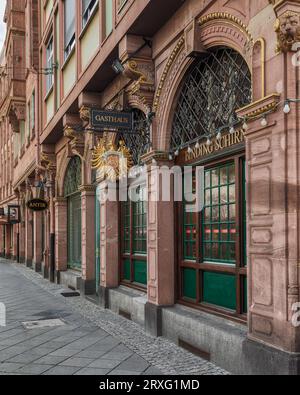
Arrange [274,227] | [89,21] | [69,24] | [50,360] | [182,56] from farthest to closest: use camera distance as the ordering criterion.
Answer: [69,24], [89,21], [182,56], [50,360], [274,227]

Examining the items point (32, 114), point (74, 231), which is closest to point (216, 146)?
point (74, 231)

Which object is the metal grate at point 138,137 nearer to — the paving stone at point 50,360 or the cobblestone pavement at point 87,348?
the cobblestone pavement at point 87,348

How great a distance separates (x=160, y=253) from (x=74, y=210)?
8.22 metres

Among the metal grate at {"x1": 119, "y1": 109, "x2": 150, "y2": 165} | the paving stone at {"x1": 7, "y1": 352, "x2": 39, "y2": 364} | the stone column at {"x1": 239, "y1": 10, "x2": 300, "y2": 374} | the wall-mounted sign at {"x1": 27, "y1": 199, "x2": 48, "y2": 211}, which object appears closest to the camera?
the stone column at {"x1": 239, "y1": 10, "x2": 300, "y2": 374}

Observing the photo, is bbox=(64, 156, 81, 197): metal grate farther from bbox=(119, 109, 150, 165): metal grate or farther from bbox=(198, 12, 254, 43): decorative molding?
bbox=(198, 12, 254, 43): decorative molding

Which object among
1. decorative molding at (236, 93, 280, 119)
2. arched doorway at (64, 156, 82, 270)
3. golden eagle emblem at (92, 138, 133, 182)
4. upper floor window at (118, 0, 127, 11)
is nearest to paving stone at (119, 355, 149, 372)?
decorative molding at (236, 93, 280, 119)

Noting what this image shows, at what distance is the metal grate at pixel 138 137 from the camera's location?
349 inches

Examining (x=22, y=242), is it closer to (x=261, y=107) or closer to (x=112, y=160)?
(x=112, y=160)

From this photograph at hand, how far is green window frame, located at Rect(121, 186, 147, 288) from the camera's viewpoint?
9.68m

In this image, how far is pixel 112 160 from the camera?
10.6m

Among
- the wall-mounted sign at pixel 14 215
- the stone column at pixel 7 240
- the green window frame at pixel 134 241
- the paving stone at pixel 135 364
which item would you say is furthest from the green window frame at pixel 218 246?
the stone column at pixel 7 240

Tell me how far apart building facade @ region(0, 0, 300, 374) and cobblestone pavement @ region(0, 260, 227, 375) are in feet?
1.01

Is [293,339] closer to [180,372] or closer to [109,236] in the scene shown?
[180,372]

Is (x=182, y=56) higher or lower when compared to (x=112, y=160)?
higher
